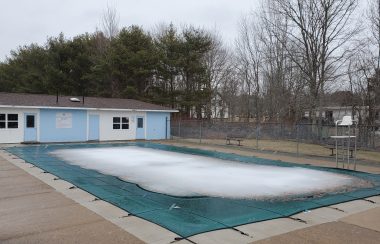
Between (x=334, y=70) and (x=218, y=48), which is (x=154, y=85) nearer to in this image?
(x=218, y=48)

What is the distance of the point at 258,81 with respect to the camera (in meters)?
39.6

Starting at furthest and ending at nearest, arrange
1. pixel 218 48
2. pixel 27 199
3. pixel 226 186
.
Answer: pixel 218 48 < pixel 226 186 < pixel 27 199

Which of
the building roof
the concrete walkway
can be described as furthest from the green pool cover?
the building roof

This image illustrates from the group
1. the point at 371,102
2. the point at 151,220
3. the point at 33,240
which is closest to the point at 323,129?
the point at 371,102

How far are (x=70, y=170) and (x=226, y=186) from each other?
17.0 ft

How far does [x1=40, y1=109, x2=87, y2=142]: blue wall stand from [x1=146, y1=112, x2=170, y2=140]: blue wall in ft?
15.8

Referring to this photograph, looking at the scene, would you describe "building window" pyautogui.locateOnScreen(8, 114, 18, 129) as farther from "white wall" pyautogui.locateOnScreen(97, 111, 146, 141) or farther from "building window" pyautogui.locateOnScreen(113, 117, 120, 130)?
"building window" pyautogui.locateOnScreen(113, 117, 120, 130)

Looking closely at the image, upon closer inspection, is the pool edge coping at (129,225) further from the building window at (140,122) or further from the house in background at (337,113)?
the house in background at (337,113)

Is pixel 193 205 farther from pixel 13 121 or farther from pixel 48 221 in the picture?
pixel 13 121

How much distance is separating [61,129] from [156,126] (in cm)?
700

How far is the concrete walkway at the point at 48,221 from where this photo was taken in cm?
521

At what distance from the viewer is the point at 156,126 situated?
27.1 metres

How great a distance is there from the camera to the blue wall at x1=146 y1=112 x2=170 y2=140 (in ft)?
87.6

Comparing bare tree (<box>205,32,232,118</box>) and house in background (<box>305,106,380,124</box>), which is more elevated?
bare tree (<box>205,32,232,118</box>)
